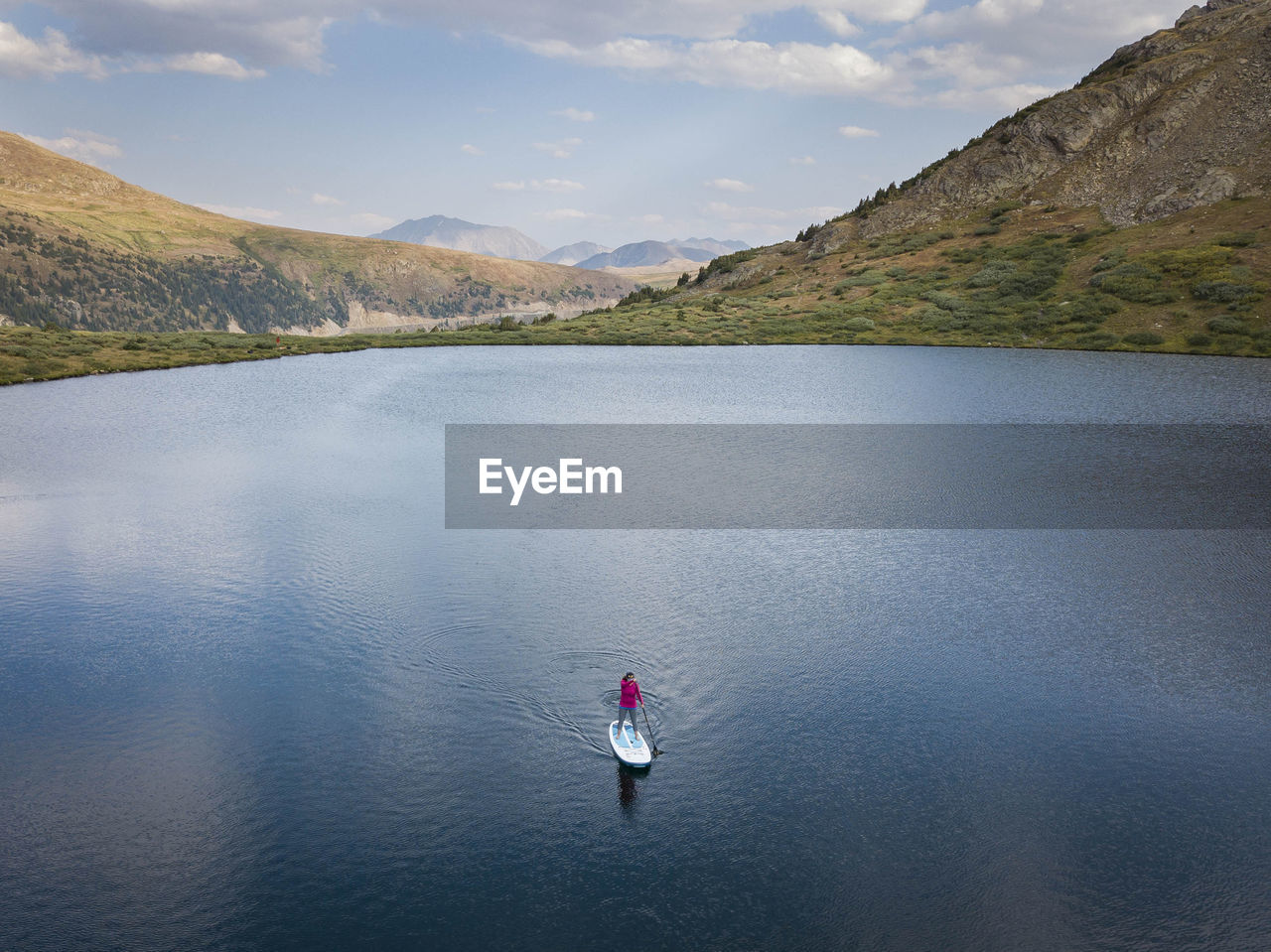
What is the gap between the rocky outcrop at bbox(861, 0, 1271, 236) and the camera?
4656 inches

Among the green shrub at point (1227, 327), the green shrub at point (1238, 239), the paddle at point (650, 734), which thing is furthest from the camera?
the green shrub at point (1238, 239)

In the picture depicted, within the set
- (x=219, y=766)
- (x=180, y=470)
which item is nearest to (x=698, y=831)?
(x=219, y=766)

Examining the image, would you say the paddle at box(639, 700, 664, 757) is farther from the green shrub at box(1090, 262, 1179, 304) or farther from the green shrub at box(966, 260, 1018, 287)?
the green shrub at box(966, 260, 1018, 287)

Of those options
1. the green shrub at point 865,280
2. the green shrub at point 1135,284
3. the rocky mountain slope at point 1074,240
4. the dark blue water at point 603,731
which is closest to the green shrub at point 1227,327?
the rocky mountain slope at point 1074,240

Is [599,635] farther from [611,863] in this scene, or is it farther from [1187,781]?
[1187,781]

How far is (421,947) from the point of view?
1390cm

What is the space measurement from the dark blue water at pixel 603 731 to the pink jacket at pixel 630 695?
103 cm

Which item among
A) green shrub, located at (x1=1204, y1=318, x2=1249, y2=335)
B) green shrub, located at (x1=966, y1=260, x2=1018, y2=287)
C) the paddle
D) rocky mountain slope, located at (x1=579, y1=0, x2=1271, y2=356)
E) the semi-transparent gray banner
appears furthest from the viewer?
green shrub, located at (x1=966, y1=260, x2=1018, y2=287)

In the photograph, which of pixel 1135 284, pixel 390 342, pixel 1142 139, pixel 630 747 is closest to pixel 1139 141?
pixel 1142 139

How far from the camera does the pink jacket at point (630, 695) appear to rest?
1959 cm

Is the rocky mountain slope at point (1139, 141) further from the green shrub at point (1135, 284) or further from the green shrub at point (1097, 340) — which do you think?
the green shrub at point (1097, 340)

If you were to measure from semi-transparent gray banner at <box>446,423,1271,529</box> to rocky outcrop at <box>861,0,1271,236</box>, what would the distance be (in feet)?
286

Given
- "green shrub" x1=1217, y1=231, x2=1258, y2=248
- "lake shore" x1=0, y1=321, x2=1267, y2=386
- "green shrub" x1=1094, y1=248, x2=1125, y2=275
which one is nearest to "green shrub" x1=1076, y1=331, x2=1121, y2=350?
"lake shore" x1=0, y1=321, x2=1267, y2=386

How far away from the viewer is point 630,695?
19.7 meters
